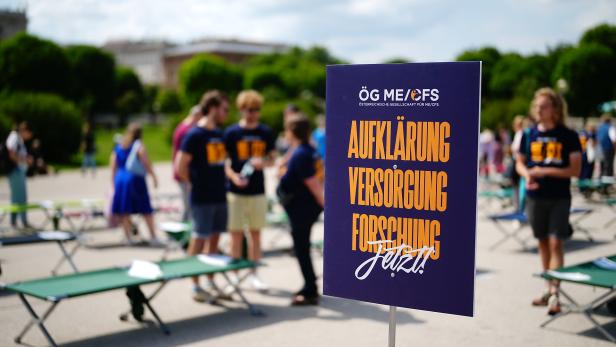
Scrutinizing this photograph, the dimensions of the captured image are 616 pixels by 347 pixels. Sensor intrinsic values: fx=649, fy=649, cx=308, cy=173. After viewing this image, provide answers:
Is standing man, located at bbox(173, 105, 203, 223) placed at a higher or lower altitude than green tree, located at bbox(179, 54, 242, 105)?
lower

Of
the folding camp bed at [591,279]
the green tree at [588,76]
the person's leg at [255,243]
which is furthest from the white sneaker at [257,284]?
the green tree at [588,76]

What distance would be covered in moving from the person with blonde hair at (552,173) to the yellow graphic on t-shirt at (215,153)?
3166 mm

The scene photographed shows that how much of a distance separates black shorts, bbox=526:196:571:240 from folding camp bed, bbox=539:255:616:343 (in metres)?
0.41

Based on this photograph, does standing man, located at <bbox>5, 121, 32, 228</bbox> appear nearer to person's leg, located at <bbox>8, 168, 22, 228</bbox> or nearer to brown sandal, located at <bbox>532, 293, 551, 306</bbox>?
person's leg, located at <bbox>8, 168, 22, 228</bbox>

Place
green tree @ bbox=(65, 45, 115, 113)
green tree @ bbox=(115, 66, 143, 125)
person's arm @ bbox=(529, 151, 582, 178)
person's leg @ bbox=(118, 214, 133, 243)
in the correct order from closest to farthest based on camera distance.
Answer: person's arm @ bbox=(529, 151, 582, 178), person's leg @ bbox=(118, 214, 133, 243), green tree @ bbox=(65, 45, 115, 113), green tree @ bbox=(115, 66, 143, 125)

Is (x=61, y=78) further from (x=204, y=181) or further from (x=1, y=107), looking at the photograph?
(x=204, y=181)

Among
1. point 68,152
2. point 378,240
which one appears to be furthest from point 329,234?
point 68,152

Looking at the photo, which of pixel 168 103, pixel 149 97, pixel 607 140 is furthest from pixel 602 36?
pixel 149 97

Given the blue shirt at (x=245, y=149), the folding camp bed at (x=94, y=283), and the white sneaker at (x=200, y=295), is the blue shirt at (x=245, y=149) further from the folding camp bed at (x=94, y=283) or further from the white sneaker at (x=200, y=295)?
the white sneaker at (x=200, y=295)

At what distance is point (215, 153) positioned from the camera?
6.99m

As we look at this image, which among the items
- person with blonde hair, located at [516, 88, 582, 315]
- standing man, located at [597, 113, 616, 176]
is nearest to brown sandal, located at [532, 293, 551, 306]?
person with blonde hair, located at [516, 88, 582, 315]

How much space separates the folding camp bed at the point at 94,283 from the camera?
5.16 metres

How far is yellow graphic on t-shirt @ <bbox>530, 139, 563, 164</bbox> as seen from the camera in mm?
6234

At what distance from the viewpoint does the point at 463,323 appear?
5949 millimetres
